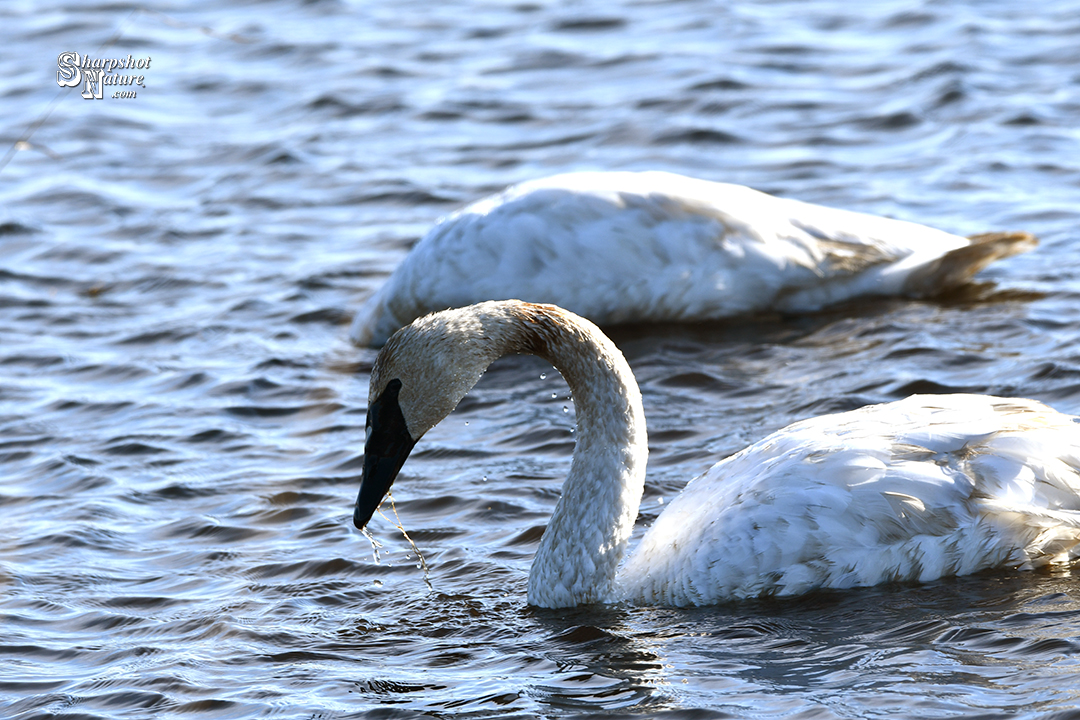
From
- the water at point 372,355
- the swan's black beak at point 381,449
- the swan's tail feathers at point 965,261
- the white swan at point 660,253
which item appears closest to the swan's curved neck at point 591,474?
the water at point 372,355

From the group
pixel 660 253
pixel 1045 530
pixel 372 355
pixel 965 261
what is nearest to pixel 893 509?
pixel 1045 530

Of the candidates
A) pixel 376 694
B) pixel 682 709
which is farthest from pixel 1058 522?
pixel 376 694

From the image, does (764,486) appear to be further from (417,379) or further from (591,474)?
(417,379)

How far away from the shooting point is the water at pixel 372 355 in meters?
5.57

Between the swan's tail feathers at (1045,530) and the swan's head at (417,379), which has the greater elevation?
the swan's head at (417,379)

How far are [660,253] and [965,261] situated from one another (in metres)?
1.77

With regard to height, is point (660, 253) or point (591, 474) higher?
point (660, 253)

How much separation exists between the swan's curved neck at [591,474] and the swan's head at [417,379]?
0.58 ft

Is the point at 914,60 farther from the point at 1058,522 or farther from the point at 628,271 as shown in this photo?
the point at 1058,522

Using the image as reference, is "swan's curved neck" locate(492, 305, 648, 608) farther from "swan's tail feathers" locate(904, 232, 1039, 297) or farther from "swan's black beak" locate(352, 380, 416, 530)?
"swan's tail feathers" locate(904, 232, 1039, 297)

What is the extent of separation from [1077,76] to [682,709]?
926cm

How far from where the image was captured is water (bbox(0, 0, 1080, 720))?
18.3 feet

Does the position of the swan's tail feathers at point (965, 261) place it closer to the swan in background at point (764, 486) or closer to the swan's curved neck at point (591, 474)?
the swan in background at point (764, 486)

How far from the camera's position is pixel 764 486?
5.77 meters
